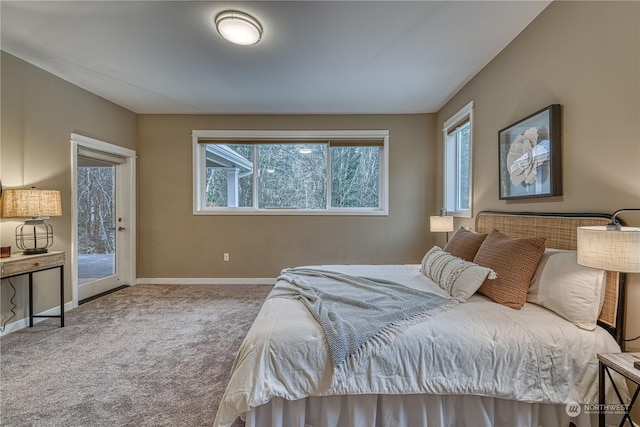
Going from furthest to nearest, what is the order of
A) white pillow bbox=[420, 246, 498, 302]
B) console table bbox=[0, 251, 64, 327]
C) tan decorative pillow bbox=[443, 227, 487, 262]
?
console table bbox=[0, 251, 64, 327]
tan decorative pillow bbox=[443, 227, 487, 262]
white pillow bbox=[420, 246, 498, 302]

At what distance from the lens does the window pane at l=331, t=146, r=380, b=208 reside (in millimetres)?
4168

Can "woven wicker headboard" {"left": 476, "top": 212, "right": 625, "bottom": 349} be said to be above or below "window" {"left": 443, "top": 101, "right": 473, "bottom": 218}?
below

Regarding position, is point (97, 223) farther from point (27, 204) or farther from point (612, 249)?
point (612, 249)

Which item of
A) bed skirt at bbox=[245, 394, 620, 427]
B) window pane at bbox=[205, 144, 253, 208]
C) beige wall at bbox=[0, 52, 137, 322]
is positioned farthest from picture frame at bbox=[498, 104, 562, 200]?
beige wall at bbox=[0, 52, 137, 322]

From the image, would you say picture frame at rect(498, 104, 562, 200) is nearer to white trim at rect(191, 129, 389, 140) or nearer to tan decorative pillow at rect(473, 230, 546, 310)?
tan decorative pillow at rect(473, 230, 546, 310)

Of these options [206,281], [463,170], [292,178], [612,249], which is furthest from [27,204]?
[463,170]

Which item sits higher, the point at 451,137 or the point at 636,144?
the point at 451,137

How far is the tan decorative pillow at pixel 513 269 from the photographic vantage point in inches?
61.9

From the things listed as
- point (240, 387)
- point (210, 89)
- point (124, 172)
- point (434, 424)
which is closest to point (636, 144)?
point (434, 424)

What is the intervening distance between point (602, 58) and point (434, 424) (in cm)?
222

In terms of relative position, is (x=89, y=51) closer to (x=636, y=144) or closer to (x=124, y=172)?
(x=124, y=172)

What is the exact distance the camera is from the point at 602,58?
151 centimetres

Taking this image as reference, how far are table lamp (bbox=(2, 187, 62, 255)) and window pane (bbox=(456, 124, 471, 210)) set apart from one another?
4.54 metres

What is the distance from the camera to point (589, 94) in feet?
5.24
